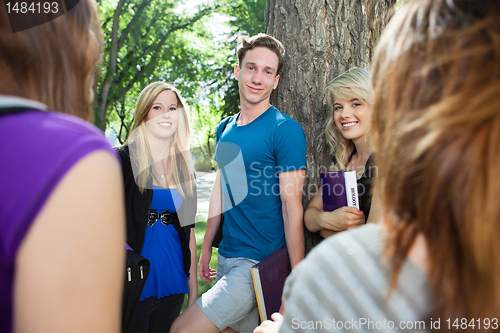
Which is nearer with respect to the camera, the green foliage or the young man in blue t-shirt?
the young man in blue t-shirt

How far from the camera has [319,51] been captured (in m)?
3.02

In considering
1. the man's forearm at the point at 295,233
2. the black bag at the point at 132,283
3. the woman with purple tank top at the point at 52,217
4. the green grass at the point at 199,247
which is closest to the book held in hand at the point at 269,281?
the man's forearm at the point at 295,233

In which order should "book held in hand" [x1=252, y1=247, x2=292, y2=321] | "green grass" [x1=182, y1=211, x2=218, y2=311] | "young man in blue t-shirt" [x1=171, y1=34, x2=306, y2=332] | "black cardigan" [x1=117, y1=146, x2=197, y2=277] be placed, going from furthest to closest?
1. "green grass" [x1=182, y1=211, x2=218, y2=311]
2. "black cardigan" [x1=117, y1=146, x2=197, y2=277]
3. "young man in blue t-shirt" [x1=171, y1=34, x2=306, y2=332]
4. "book held in hand" [x1=252, y1=247, x2=292, y2=321]

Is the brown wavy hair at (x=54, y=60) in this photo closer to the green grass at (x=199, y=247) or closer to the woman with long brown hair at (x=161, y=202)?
the woman with long brown hair at (x=161, y=202)

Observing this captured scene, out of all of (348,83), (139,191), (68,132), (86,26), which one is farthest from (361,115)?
(68,132)

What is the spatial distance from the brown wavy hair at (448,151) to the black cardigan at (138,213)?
7.96 feet

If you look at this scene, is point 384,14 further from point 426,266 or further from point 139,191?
point 426,266

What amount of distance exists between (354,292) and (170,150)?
2.94 m

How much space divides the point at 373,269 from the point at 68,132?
0.74 metres

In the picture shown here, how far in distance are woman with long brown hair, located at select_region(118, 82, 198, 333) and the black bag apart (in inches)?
27.4

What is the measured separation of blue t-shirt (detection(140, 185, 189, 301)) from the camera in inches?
116

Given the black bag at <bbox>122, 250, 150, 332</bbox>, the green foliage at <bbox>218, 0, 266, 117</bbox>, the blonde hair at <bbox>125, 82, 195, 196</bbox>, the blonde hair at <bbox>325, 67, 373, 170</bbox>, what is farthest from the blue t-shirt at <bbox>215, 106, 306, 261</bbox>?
the green foliage at <bbox>218, 0, 266, 117</bbox>

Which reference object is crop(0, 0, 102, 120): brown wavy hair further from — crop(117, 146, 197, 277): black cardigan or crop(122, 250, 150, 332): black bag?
crop(117, 146, 197, 277): black cardigan
